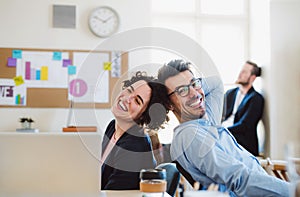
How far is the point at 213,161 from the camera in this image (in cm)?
159

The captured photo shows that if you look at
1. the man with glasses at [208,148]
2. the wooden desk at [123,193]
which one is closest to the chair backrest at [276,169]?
the man with glasses at [208,148]

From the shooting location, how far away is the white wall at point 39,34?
3.72 metres

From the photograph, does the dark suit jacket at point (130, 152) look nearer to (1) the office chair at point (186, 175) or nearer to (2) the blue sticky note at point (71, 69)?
(1) the office chair at point (186, 175)

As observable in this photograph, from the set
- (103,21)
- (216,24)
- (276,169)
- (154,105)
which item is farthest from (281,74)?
(154,105)

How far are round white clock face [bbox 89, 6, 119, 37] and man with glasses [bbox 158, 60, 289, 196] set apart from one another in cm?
230

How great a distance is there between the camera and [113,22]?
151 inches

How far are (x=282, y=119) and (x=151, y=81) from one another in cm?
244

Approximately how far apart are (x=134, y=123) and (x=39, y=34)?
2.58m

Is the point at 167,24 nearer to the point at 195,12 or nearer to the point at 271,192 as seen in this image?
the point at 195,12

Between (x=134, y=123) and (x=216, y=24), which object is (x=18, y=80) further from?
(x=134, y=123)

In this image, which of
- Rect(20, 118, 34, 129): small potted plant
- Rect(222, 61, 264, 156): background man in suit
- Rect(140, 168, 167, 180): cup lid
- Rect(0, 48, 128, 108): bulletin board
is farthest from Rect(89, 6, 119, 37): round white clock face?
Rect(140, 168, 167, 180): cup lid

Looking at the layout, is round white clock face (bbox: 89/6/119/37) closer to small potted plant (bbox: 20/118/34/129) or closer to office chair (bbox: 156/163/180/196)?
small potted plant (bbox: 20/118/34/129)

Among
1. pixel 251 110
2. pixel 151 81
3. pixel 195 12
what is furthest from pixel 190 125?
pixel 195 12

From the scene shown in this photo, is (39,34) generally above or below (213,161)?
above
